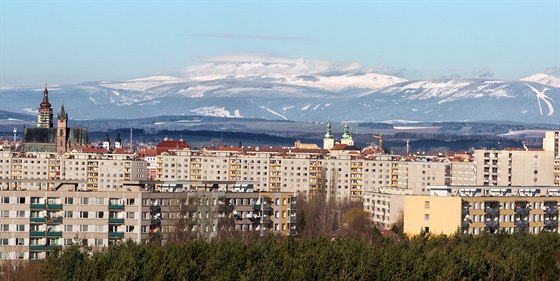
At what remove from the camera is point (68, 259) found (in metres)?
29.9

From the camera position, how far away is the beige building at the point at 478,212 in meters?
45.1

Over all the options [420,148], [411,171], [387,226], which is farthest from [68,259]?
[420,148]

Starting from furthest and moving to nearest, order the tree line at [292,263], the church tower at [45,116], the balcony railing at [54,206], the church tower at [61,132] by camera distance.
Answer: the church tower at [45,116] < the church tower at [61,132] < the balcony railing at [54,206] < the tree line at [292,263]

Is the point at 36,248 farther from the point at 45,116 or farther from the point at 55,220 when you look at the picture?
the point at 45,116

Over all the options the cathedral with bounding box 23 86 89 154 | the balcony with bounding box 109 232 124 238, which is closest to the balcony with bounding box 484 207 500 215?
the balcony with bounding box 109 232 124 238

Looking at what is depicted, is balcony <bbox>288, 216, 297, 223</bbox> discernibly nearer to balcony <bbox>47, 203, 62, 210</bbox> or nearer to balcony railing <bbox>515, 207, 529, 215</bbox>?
balcony railing <bbox>515, 207, 529, 215</bbox>

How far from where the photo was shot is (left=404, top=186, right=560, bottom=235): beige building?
148 ft

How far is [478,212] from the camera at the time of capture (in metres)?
46.2

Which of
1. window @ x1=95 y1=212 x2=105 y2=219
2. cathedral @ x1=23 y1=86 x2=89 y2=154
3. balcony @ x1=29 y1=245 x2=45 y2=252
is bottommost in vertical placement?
balcony @ x1=29 y1=245 x2=45 y2=252

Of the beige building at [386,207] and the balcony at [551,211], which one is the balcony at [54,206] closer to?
the balcony at [551,211]

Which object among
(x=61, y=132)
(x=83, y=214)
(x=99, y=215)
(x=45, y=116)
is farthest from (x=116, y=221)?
(x=45, y=116)

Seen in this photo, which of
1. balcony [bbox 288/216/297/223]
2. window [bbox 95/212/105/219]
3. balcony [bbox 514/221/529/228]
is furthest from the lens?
balcony [bbox 288/216/297/223]

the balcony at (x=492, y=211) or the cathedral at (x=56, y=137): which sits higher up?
the cathedral at (x=56, y=137)

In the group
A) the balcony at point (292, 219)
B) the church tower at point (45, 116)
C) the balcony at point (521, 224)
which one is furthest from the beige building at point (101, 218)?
the church tower at point (45, 116)
